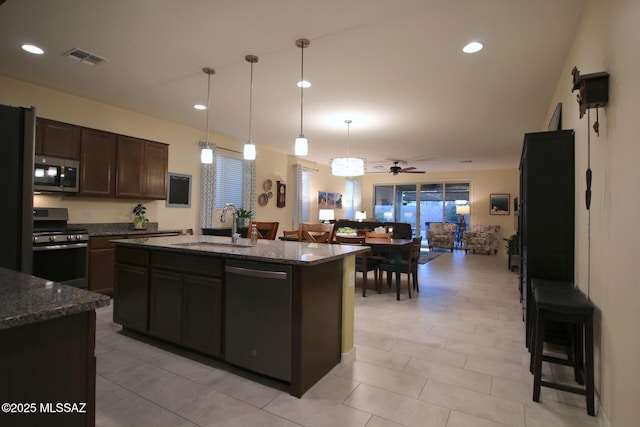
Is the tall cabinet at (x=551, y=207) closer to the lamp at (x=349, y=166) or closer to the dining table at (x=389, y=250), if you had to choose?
the dining table at (x=389, y=250)

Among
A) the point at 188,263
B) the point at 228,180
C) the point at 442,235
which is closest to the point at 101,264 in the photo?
the point at 188,263

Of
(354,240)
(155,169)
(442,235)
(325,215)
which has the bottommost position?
(442,235)

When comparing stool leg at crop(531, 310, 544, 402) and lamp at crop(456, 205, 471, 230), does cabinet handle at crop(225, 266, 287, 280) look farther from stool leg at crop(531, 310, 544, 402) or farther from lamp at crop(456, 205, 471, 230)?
lamp at crop(456, 205, 471, 230)

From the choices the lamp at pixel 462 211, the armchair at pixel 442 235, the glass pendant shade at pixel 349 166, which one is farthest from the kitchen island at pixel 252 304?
the lamp at pixel 462 211

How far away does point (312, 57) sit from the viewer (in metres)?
3.34

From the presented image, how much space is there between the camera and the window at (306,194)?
30.8 ft

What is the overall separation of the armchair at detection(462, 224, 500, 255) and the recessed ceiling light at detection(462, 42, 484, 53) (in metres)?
8.15

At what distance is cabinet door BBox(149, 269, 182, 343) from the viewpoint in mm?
2723

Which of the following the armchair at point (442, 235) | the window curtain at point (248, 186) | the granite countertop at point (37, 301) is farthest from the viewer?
the armchair at point (442, 235)

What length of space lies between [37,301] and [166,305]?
191 centimetres

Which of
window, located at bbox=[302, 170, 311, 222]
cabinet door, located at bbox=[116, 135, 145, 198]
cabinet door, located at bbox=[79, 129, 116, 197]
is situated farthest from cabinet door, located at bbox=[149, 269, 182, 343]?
window, located at bbox=[302, 170, 311, 222]

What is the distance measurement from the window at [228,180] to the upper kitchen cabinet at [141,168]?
1397 mm

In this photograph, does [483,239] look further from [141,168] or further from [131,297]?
[131,297]

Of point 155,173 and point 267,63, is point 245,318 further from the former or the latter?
Result: point 155,173
